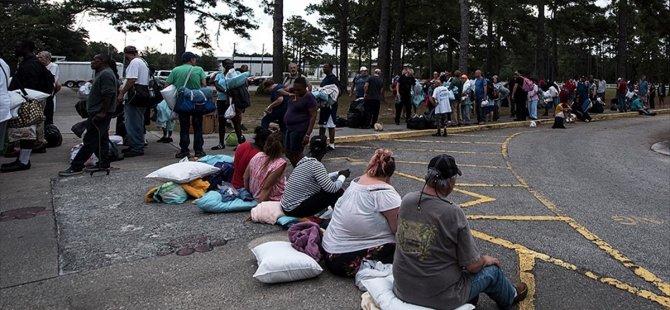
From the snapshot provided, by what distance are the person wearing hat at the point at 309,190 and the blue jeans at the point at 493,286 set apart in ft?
6.89

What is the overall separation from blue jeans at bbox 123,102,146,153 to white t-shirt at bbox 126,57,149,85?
0.56 m

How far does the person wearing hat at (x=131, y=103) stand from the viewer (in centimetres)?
830

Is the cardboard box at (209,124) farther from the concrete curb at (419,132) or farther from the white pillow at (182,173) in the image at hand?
the white pillow at (182,173)

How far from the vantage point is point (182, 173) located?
6227 millimetres

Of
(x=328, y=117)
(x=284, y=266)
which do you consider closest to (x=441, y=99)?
(x=328, y=117)

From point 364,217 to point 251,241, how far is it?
1.52 metres

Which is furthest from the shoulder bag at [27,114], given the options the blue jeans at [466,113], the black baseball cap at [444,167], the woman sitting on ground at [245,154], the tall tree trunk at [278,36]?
the blue jeans at [466,113]

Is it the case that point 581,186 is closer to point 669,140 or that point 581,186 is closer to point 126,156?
point 126,156

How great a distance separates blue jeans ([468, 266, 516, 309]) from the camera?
3.24m

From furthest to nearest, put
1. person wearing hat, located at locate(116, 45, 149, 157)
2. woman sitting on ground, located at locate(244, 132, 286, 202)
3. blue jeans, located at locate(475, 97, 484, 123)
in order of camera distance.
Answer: blue jeans, located at locate(475, 97, 484, 123) → person wearing hat, located at locate(116, 45, 149, 157) → woman sitting on ground, located at locate(244, 132, 286, 202)

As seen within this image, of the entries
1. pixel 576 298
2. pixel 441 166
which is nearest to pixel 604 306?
pixel 576 298

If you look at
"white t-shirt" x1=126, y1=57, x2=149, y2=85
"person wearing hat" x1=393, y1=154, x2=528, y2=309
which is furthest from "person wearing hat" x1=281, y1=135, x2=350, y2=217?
"white t-shirt" x1=126, y1=57, x2=149, y2=85

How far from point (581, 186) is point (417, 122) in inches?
255

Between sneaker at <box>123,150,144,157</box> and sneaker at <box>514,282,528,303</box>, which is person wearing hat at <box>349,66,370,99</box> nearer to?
sneaker at <box>123,150,144,157</box>
